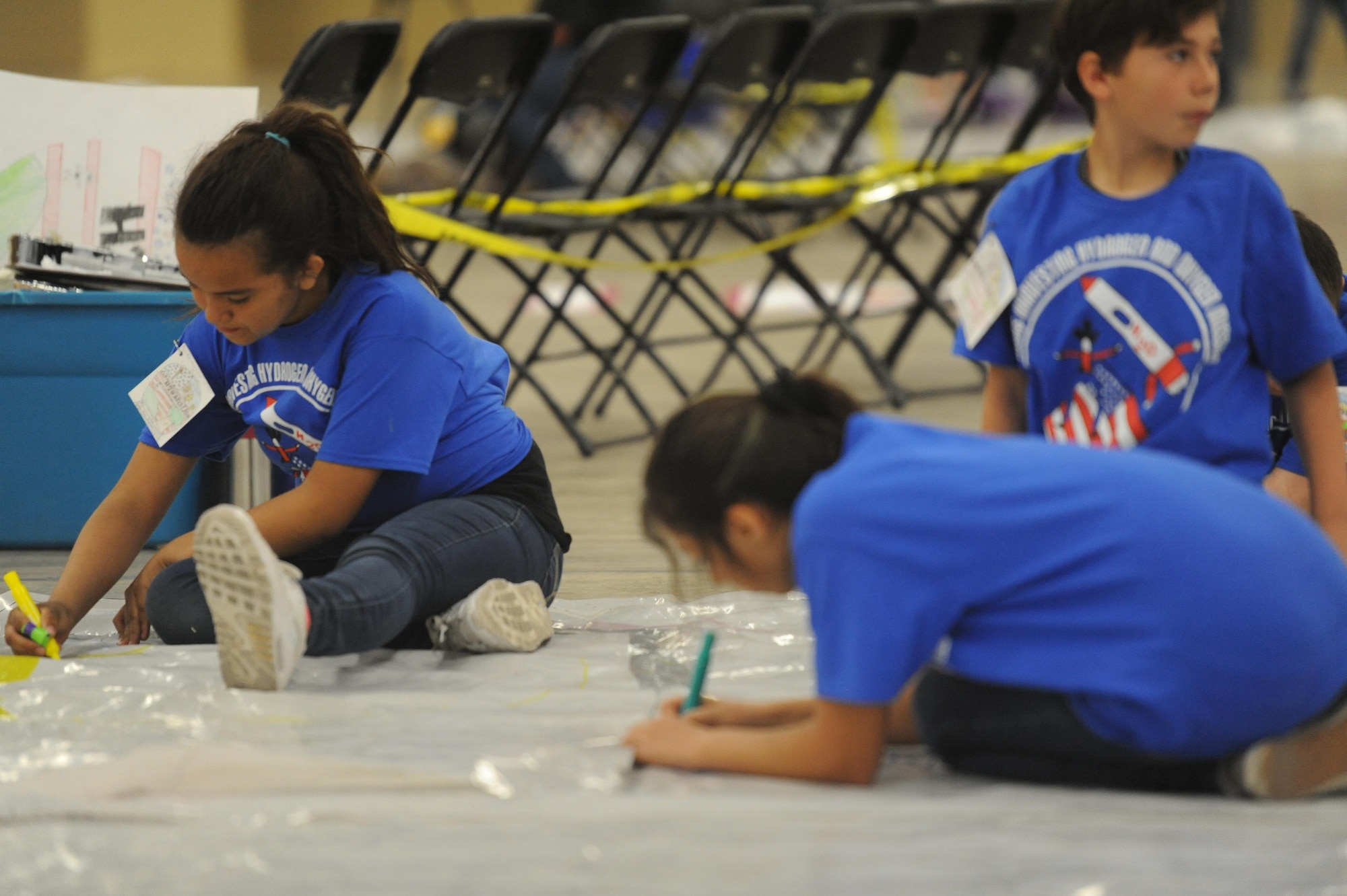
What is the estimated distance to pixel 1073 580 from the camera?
52.5 inches

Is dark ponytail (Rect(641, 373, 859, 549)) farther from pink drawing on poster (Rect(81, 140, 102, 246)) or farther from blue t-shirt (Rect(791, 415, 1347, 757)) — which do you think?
pink drawing on poster (Rect(81, 140, 102, 246))

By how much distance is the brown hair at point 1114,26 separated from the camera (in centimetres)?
168

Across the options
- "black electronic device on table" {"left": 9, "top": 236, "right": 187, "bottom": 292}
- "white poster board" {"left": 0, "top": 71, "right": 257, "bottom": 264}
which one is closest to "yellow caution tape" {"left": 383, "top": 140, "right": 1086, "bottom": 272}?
"white poster board" {"left": 0, "top": 71, "right": 257, "bottom": 264}

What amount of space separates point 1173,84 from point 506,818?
1048 mm

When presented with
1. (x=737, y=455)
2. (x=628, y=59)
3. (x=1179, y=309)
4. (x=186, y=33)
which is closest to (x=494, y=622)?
(x=737, y=455)

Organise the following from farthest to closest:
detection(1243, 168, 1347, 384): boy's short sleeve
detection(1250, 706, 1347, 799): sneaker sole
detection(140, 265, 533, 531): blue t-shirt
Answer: detection(140, 265, 533, 531): blue t-shirt
detection(1243, 168, 1347, 384): boy's short sleeve
detection(1250, 706, 1347, 799): sneaker sole

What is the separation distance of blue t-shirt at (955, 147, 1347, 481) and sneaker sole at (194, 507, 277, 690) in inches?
35.9

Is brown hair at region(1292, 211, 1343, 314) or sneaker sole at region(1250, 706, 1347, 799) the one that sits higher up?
brown hair at region(1292, 211, 1343, 314)

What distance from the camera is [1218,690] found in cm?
136

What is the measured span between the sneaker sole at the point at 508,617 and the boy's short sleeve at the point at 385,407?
18 cm

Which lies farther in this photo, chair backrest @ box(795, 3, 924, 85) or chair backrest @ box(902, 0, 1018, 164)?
chair backrest @ box(902, 0, 1018, 164)

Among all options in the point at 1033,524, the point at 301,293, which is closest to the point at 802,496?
the point at 1033,524

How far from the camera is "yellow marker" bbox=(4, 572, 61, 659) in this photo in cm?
198

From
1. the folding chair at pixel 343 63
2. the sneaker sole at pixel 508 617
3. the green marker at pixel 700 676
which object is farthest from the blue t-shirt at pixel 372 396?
the folding chair at pixel 343 63
